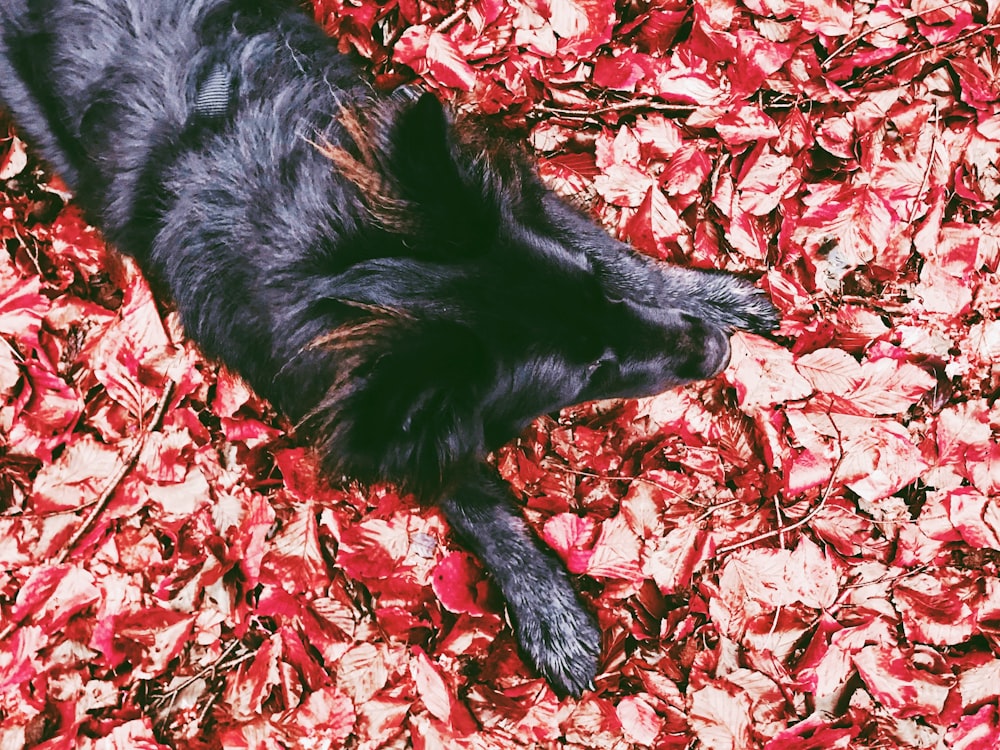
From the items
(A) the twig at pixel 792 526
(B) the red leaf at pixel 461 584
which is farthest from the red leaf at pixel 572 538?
(A) the twig at pixel 792 526

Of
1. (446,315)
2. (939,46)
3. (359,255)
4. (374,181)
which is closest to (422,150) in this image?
(374,181)

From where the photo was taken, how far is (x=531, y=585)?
2541 mm

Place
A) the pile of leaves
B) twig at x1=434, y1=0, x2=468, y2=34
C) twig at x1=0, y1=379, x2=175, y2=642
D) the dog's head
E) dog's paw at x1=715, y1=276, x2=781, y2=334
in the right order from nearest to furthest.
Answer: the dog's head
the pile of leaves
twig at x1=0, y1=379, x2=175, y2=642
dog's paw at x1=715, y1=276, x2=781, y2=334
twig at x1=434, y1=0, x2=468, y2=34

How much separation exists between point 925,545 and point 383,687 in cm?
208

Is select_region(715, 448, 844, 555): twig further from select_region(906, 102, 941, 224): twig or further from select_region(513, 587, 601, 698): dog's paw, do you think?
select_region(906, 102, 941, 224): twig

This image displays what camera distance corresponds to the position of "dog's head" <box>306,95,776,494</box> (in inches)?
73.4

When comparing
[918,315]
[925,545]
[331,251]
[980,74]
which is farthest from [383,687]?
[980,74]

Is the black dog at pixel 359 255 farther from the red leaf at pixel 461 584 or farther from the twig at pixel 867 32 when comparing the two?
the twig at pixel 867 32

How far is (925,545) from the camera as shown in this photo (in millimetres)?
2484

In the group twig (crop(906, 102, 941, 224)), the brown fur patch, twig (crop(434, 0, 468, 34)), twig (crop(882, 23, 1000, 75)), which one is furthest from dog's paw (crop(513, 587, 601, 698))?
twig (crop(882, 23, 1000, 75))

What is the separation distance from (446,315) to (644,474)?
110 cm

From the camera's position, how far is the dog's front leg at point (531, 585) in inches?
97.3

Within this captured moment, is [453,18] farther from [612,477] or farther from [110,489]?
[110,489]

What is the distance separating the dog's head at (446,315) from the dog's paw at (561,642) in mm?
771
